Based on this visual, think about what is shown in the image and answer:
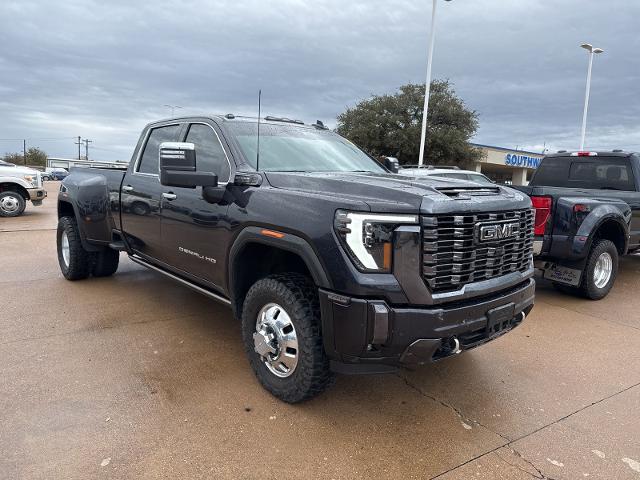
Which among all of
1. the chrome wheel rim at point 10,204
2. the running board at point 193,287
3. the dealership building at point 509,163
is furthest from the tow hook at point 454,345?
the dealership building at point 509,163

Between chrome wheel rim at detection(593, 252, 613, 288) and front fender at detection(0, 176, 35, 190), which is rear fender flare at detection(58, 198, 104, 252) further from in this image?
front fender at detection(0, 176, 35, 190)

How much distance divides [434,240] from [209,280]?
1961 millimetres

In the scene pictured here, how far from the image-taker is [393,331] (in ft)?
8.45

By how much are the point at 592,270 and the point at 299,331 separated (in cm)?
437

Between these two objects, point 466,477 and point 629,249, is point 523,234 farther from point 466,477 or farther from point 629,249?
point 629,249

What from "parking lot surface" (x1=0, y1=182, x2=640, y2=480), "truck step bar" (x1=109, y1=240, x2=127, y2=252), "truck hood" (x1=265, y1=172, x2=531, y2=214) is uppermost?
"truck hood" (x1=265, y1=172, x2=531, y2=214)

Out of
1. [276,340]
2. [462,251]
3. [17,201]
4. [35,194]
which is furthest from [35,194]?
[462,251]

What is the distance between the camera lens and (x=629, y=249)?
6.59 m

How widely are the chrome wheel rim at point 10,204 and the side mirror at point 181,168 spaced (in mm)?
12505

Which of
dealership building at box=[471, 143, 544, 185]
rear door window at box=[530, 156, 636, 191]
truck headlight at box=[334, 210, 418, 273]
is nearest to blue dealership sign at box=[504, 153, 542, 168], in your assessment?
dealership building at box=[471, 143, 544, 185]

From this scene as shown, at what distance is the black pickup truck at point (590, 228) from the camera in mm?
5426

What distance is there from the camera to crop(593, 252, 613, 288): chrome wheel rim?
5879 mm

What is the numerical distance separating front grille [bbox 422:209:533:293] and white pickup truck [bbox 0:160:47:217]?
1402cm

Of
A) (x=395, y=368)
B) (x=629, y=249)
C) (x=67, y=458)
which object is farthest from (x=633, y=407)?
(x=629, y=249)
